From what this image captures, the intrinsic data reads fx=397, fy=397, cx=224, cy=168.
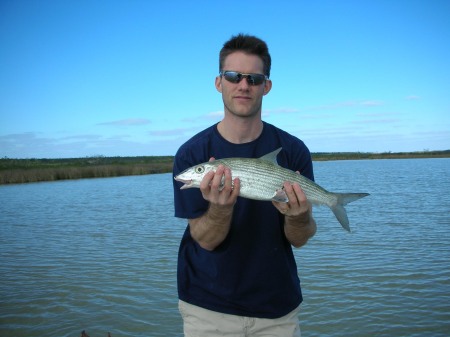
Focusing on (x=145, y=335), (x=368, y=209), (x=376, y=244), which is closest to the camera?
(x=145, y=335)

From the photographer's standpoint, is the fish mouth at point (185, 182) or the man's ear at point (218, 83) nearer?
the fish mouth at point (185, 182)

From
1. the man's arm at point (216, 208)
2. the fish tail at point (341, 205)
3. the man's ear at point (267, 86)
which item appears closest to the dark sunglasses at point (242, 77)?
the man's ear at point (267, 86)

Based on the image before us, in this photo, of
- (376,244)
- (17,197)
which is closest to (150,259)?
(376,244)

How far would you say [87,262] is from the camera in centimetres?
1114

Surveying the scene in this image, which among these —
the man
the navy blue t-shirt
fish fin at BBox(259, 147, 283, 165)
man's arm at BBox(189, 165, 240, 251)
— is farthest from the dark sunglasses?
man's arm at BBox(189, 165, 240, 251)

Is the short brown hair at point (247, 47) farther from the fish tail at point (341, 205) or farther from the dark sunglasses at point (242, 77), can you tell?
the fish tail at point (341, 205)

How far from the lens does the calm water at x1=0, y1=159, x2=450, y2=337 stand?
22.9ft

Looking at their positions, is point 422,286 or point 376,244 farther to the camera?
point 376,244

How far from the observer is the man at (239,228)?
127 inches

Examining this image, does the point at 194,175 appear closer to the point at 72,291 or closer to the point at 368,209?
the point at 72,291

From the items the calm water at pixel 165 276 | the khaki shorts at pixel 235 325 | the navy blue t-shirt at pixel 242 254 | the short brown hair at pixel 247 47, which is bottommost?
the calm water at pixel 165 276

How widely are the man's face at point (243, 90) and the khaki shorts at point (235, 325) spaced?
1.68 meters

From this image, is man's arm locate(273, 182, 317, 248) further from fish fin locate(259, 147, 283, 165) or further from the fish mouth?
the fish mouth

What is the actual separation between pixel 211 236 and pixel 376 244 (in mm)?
10007
